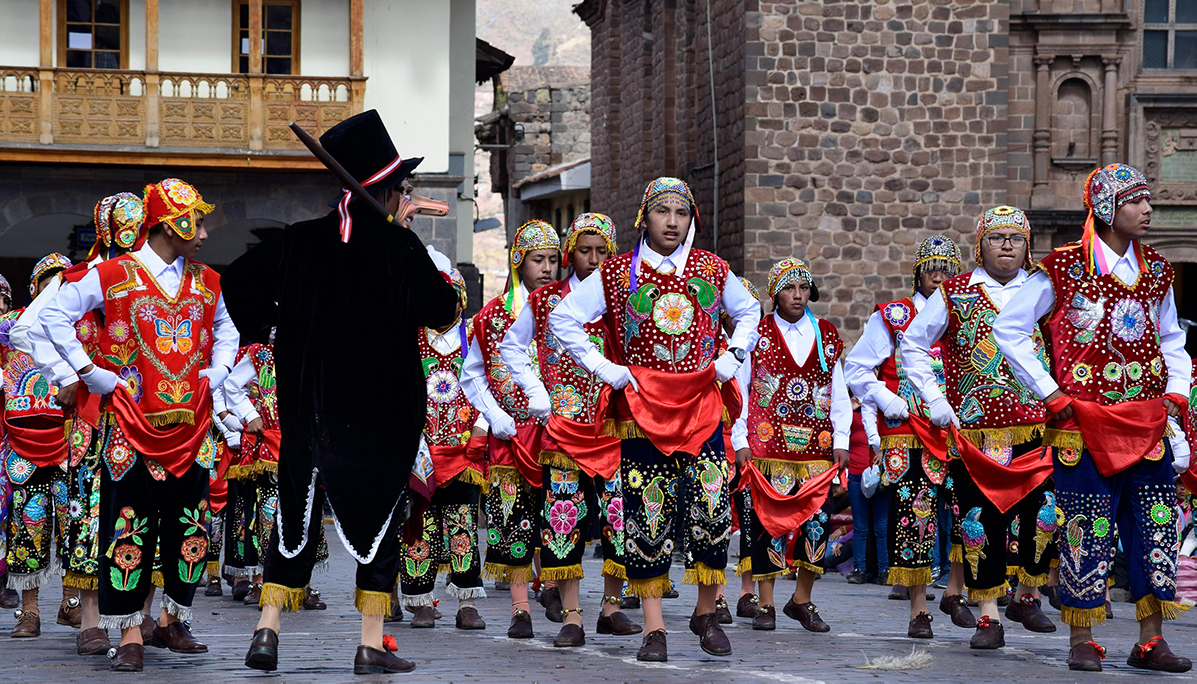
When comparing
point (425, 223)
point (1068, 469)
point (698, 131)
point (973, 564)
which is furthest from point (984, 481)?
point (698, 131)

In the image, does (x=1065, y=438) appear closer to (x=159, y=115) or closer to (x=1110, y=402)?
(x=1110, y=402)

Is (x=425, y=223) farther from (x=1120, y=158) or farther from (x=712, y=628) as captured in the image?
(x=712, y=628)

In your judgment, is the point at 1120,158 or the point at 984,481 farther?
the point at 1120,158

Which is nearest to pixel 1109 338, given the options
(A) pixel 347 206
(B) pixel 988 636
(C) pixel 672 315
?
(B) pixel 988 636

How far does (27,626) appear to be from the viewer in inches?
315

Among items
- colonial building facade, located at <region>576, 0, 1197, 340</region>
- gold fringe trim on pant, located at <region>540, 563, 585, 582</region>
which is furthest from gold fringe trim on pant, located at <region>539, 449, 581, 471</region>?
colonial building facade, located at <region>576, 0, 1197, 340</region>

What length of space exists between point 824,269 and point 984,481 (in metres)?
15.9

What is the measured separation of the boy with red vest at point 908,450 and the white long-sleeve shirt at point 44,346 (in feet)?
14.0

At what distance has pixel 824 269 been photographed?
2364 centimetres

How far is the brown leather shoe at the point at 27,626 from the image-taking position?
7.96 m

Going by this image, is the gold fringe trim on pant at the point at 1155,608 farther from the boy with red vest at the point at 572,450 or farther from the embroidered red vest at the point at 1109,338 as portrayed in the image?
the boy with red vest at the point at 572,450

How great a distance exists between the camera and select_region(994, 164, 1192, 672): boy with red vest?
6.84m

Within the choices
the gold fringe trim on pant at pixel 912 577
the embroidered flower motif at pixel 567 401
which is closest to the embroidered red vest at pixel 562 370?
the embroidered flower motif at pixel 567 401

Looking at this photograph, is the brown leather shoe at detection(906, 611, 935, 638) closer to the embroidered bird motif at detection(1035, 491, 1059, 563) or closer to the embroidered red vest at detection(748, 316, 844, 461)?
the embroidered bird motif at detection(1035, 491, 1059, 563)
